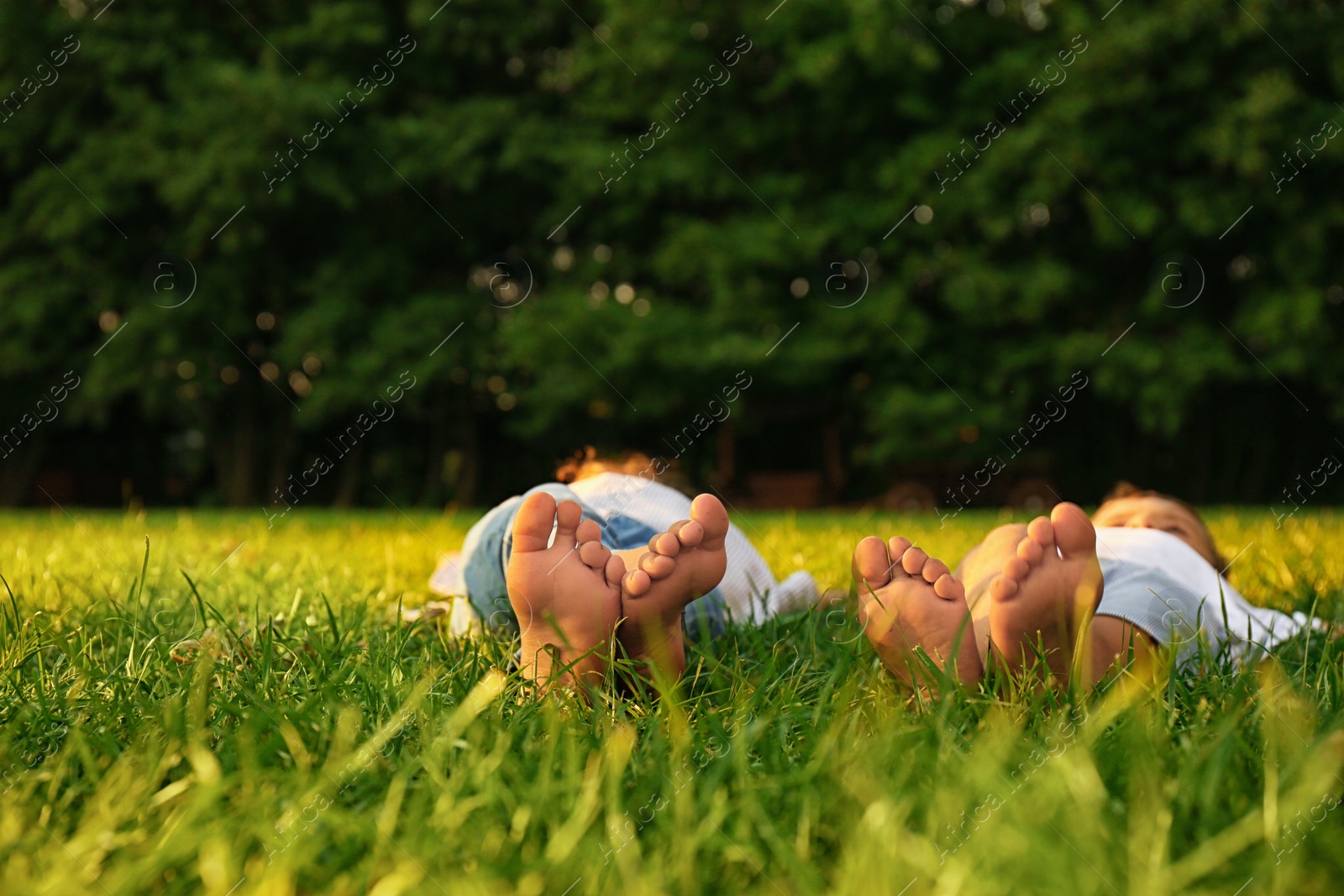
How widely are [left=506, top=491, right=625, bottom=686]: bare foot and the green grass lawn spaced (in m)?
0.08

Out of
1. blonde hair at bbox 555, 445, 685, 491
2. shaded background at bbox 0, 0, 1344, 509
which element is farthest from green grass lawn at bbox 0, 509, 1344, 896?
shaded background at bbox 0, 0, 1344, 509

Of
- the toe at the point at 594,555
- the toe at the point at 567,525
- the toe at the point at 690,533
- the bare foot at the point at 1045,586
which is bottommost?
the bare foot at the point at 1045,586

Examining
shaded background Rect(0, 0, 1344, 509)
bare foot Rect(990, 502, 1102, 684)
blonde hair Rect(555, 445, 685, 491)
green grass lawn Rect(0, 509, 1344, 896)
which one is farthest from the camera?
shaded background Rect(0, 0, 1344, 509)

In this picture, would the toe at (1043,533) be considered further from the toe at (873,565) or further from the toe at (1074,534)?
the toe at (873,565)

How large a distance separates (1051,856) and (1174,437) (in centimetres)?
Answer: 1178

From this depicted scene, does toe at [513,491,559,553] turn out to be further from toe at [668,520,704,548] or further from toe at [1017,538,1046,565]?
toe at [1017,538,1046,565]

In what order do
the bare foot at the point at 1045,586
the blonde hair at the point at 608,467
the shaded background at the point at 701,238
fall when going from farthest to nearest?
the shaded background at the point at 701,238 → the blonde hair at the point at 608,467 → the bare foot at the point at 1045,586

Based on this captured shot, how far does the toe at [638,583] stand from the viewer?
4.17 feet

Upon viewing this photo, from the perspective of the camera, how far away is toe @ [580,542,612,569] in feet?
4.29

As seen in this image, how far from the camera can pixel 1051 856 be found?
0.72 meters

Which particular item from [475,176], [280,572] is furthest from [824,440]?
[280,572]

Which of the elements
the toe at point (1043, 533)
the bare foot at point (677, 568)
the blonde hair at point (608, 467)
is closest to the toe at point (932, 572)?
the toe at point (1043, 533)

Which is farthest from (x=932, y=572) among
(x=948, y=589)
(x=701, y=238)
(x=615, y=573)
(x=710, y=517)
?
(x=701, y=238)

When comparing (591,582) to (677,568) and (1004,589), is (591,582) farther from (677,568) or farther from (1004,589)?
(1004,589)
